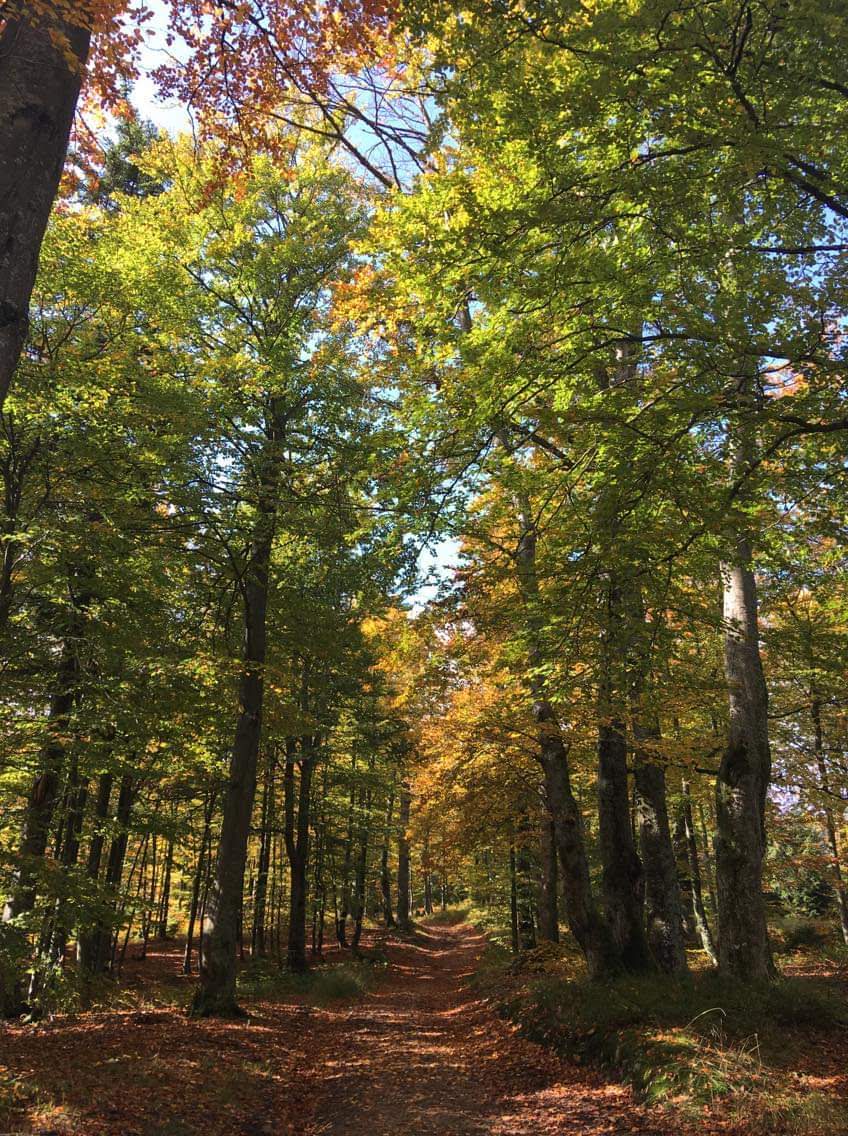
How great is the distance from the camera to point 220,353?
1241cm

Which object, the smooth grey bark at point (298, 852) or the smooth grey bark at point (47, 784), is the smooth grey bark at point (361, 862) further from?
the smooth grey bark at point (47, 784)

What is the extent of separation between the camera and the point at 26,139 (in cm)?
321

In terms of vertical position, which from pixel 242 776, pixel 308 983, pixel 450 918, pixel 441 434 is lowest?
pixel 450 918

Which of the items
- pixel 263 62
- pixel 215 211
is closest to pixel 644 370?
pixel 263 62

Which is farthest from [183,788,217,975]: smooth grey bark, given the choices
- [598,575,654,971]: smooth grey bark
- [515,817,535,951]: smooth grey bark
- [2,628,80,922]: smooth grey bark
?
[598,575,654,971]: smooth grey bark

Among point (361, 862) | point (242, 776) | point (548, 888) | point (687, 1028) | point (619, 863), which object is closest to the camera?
point (687, 1028)

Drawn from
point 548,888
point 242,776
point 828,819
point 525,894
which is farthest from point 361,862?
point 828,819

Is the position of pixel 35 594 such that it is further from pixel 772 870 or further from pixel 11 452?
pixel 772 870

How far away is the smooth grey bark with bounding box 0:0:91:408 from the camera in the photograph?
10.1 feet

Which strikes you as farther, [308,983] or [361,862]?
[361,862]

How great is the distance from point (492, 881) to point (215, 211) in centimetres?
2455

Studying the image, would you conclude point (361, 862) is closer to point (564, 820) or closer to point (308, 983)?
point (308, 983)

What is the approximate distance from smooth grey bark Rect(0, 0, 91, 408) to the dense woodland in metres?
0.02

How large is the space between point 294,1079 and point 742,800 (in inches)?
271
